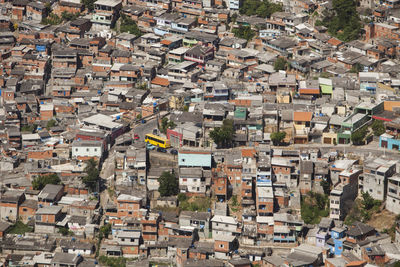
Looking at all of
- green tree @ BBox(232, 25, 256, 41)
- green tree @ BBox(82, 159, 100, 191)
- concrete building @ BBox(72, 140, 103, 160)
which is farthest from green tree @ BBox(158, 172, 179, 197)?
green tree @ BBox(232, 25, 256, 41)

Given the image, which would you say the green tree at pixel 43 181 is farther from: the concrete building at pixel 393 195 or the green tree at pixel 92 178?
the concrete building at pixel 393 195

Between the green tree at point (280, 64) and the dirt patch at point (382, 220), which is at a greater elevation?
the green tree at point (280, 64)

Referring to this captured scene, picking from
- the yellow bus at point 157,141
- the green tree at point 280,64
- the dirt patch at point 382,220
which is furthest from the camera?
the green tree at point 280,64

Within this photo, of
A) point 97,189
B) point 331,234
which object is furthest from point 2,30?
point 331,234

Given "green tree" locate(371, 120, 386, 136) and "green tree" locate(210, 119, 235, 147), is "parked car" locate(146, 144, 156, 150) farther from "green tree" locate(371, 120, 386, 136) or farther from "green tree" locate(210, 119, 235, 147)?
"green tree" locate(371, 120, 386, 136)

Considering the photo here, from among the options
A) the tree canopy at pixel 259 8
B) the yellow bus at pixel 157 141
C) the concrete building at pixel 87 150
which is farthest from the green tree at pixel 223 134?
the tree canopy at pixel 259 8

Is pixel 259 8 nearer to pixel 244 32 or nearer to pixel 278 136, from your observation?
pixel 244 32

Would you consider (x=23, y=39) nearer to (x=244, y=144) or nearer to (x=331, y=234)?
(x=244, y=144)
